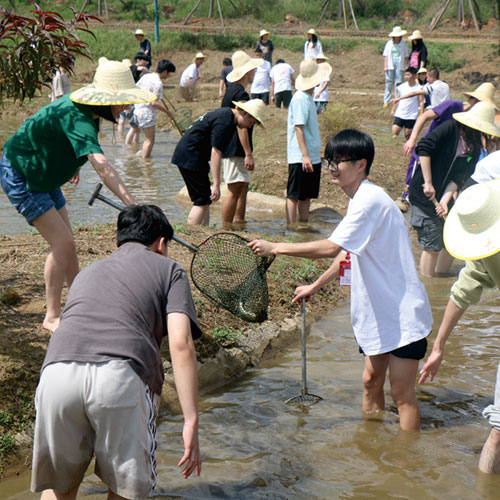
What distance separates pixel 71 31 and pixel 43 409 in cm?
294

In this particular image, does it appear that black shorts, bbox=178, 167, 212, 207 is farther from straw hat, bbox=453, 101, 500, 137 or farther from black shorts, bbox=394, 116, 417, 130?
black shorts, bbox=394, 116, 417, 130

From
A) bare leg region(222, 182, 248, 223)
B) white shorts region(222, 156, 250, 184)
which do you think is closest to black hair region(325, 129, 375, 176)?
white shorts region(222, 156, 250, 184)

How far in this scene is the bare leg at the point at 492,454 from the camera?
3428mm

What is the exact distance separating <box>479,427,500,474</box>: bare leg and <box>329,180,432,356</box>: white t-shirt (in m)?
0.65

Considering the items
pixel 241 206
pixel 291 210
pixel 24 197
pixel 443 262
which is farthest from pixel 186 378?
pixel 291 210

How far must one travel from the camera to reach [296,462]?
4.20 metres

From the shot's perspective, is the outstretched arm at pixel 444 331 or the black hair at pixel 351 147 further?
the black hair at pixel 351 147

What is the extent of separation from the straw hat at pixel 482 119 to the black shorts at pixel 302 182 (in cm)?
290

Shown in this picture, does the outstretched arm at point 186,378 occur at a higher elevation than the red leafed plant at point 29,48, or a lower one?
lower

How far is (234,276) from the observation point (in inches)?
193

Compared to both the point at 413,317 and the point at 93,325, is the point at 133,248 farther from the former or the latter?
the point at 413,317

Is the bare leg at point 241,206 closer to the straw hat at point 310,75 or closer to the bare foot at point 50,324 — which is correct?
the straw hat at point 310,75

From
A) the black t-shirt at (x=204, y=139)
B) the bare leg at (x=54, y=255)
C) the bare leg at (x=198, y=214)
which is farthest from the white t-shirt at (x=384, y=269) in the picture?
the bare leg at (x=198, y=214)

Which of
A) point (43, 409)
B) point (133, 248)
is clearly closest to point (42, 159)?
point (133, 248)
